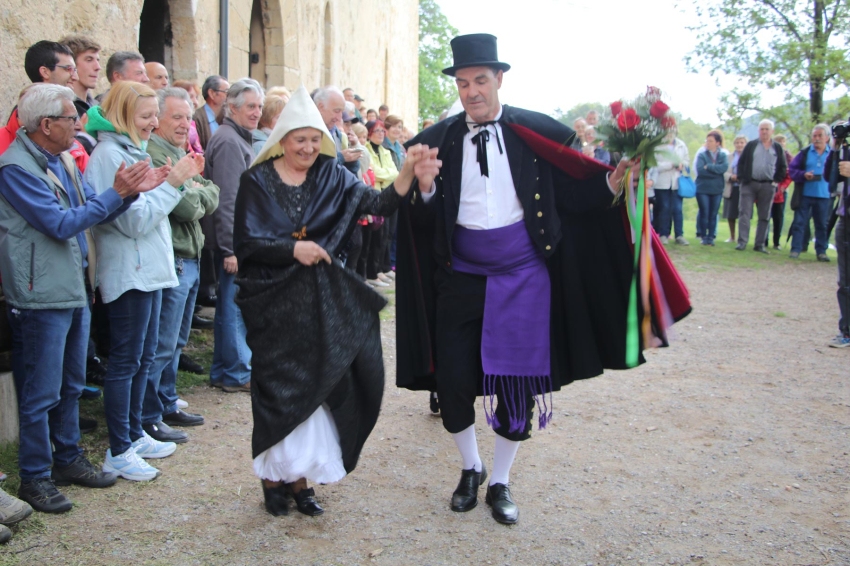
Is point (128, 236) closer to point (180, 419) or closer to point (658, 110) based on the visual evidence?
point (180, 419)

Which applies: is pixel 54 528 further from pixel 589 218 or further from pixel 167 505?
pixel 589 218

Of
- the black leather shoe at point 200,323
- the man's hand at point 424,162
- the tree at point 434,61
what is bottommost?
the black leather shoe at point 200,323

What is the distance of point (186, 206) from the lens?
4820 millimetres

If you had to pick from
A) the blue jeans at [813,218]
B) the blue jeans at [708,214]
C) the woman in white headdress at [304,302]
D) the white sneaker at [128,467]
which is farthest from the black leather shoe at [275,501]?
the blue jeans at [708,214]

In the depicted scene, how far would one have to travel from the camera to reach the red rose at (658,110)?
3.58 metres

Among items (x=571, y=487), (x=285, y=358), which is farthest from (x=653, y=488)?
(x=285, y=358)

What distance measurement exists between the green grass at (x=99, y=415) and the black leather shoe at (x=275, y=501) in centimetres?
108

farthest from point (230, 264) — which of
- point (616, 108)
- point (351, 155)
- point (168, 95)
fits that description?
point (616, 108)

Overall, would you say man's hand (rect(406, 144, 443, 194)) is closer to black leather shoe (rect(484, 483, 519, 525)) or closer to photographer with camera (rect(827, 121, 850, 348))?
black leather shoe (rect(484, 483, 519, 525))

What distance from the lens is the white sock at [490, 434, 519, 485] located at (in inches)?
161

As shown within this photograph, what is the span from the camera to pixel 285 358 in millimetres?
3703

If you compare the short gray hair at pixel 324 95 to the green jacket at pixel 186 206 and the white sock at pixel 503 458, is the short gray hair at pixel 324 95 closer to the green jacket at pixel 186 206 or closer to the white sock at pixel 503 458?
the green jacket at pixel 186 206

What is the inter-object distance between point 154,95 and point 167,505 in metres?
2.20

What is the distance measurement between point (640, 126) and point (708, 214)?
12781 millimetres
